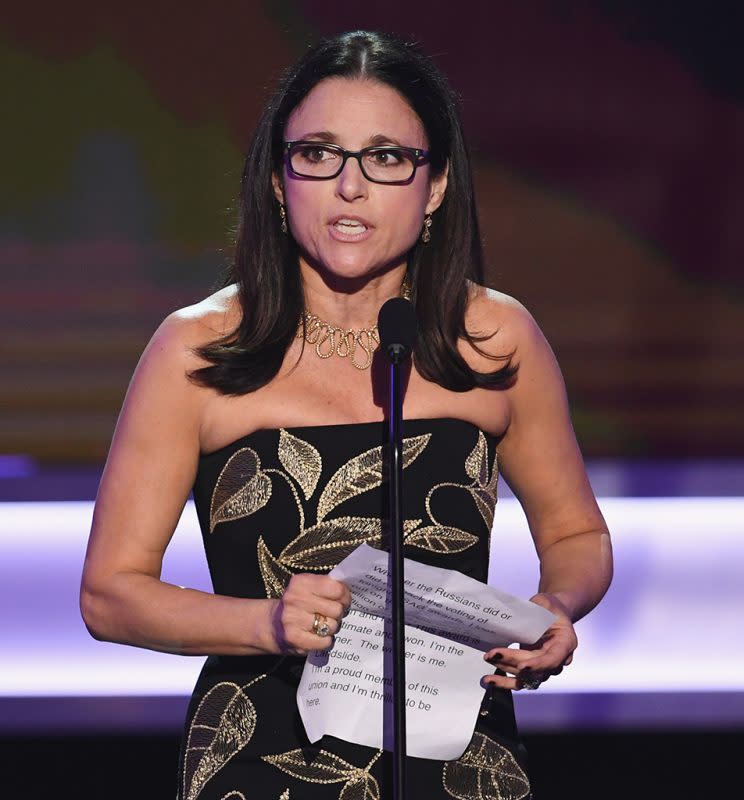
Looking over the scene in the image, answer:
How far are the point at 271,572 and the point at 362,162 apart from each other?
54 centimetres

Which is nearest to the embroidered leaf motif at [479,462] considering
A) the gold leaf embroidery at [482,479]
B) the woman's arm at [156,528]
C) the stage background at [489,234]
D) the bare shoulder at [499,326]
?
the gold leaf embroidery at [482,479]

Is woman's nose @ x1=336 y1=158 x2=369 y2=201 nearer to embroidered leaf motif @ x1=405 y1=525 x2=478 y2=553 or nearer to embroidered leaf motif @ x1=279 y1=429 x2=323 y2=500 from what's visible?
embroidered leaf motif @ x1=279 y1=429 x2=323 y2=500

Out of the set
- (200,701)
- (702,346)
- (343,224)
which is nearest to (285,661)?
(200,701)

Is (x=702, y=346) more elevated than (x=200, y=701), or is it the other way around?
(x=702, y=346)

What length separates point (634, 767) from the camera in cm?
302

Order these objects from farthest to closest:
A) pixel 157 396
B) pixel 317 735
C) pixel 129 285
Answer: pixel 129 285
pixel 157 396
pixel 317 735

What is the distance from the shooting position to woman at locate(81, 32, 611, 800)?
1627 millimetres

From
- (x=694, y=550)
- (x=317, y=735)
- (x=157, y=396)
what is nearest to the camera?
(x=317, y=735)

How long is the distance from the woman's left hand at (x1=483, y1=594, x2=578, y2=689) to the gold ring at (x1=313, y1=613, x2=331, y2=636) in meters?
0.21

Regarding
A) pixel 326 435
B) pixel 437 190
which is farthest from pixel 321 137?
pixel 326 435

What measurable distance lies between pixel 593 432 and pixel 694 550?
392 mm

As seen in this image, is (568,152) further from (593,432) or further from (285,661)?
(285,661)

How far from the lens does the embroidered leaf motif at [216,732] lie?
5.38 ft

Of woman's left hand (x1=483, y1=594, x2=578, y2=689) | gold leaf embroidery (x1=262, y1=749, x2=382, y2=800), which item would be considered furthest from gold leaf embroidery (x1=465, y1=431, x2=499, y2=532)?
gold leaf embroidery (x1=262, y1=749, x2=382, y2=800)
